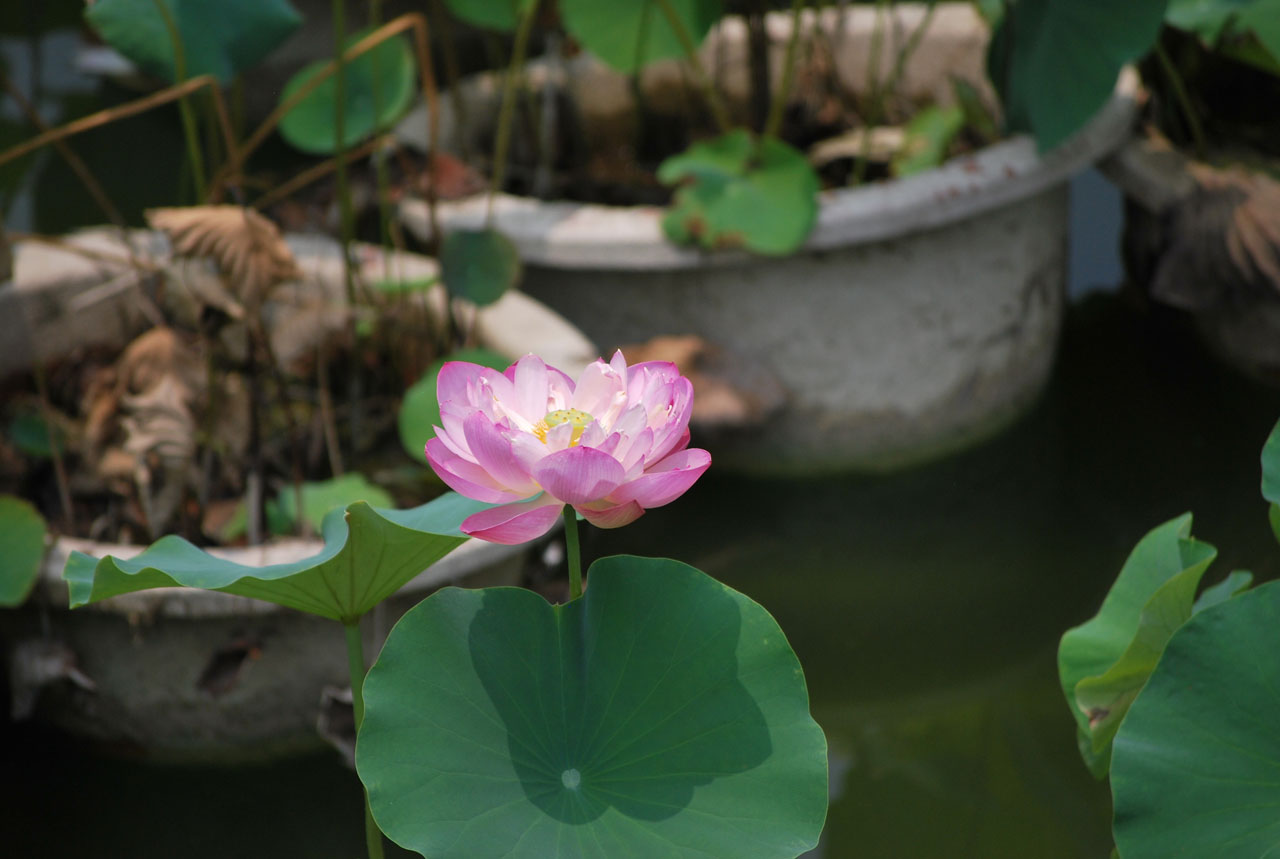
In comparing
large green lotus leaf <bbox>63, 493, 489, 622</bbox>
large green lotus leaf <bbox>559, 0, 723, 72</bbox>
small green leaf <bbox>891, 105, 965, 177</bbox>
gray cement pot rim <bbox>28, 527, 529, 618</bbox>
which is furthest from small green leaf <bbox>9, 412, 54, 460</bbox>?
small green leaf <bbox>891, 105, 965, 177</bbox>

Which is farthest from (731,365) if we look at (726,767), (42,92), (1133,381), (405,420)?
(42,92)

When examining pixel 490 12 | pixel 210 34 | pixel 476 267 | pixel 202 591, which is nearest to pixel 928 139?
pixel 490 12

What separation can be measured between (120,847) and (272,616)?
34 centimetres

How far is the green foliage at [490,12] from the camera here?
78.7 inches

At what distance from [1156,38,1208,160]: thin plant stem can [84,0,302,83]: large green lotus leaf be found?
4.32ft

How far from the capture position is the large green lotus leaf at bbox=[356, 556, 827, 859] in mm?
716

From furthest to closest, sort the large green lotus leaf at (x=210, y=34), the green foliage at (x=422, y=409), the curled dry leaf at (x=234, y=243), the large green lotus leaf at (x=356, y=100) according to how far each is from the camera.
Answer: the large green lotus leaf at (x=356, y=100), the green foliage at (x=422, y=409), the large green lotus leaf at (x=210, y=34), the curled dry leaf at (x=234, y=243)

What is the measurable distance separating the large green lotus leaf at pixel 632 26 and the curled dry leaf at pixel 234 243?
0.89 metres

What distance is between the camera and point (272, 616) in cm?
137

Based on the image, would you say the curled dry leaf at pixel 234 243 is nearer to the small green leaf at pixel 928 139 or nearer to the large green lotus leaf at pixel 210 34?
the large green lotus leaf at pixel 210 34

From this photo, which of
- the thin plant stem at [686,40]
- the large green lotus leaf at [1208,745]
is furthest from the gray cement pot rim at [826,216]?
the large green lotus leaf at [1208,745]

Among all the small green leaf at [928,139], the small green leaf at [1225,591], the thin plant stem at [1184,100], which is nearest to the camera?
the small green leaf at [1225,591]

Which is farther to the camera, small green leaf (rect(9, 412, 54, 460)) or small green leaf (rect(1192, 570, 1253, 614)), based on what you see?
Result: small green leaf (rect(9, 412, 54, 460))

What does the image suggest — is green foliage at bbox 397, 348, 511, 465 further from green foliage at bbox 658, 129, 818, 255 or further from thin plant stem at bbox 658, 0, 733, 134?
thin plant stem at bbox 658, 0, 733, 134
